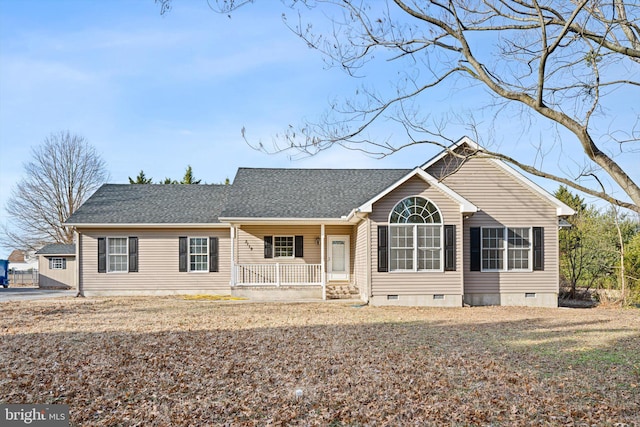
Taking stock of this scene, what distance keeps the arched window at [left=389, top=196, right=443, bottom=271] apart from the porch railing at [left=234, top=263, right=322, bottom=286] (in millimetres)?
4006

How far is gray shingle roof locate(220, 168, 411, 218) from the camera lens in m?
20.2

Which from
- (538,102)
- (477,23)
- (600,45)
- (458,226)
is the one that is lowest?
(458,226)

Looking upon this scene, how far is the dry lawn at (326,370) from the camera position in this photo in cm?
600

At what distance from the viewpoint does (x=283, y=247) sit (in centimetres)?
2144

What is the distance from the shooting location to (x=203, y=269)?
2183 centimetres

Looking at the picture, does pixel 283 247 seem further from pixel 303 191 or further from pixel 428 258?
pixel 428 258

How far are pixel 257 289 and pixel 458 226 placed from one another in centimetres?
743

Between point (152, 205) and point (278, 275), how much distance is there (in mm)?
7084

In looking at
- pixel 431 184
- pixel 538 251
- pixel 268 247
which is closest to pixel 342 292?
pixel 268 247

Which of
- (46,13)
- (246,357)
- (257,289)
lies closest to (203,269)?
(257,289)

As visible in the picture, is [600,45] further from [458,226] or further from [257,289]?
→ [257,289]

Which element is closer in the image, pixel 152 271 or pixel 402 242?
pixel 402 242

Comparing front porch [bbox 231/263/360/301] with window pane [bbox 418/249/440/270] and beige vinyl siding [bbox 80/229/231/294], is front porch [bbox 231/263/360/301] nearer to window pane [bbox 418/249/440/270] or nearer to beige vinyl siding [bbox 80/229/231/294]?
beige vinyl siding [bbox 80/229/231/294]

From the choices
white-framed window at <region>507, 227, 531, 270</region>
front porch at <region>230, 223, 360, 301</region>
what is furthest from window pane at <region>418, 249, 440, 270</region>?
front porch at <region>230, 223, 360, 301</region>
